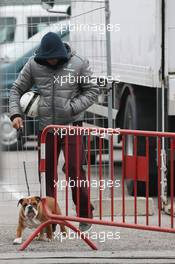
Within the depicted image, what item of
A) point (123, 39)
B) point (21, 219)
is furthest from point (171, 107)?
point (21, 219)

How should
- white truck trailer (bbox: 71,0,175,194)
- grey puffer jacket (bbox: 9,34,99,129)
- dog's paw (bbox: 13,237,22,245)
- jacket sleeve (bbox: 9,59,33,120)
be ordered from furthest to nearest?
white truck trailer (bbox: 71,0,175,194)
jacket sleeve (bbox: 9,59,33,120)
grey puffer jacket (bbox: 9,34,99,129)
dog's paw (bbox: 13,237,22,245)

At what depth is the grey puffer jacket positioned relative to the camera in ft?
29.8

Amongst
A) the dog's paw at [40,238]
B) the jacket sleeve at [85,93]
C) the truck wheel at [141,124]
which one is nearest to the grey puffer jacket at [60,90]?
the jacket sleeve at [85,93]

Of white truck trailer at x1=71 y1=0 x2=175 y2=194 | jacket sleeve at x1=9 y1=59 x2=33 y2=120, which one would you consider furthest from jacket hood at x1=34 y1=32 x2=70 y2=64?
white truck trailer at x1=71 y1=0 x2=175 y2=194

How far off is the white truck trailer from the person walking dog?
2.01 metres

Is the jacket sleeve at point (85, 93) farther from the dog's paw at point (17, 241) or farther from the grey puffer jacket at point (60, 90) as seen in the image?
the dog's paw at point (17, 241)

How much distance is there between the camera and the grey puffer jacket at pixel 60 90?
357 inches

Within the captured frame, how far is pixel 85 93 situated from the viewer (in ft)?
30.3

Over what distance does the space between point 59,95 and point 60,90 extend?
0.05m

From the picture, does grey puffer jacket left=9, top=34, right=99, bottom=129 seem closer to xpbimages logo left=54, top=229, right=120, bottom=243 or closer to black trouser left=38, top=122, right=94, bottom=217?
black trouser left=38, top=122, right=94, bottom=217

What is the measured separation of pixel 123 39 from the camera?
506 inches

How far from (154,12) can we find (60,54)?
2.42 m

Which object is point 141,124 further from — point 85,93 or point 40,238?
point 40,238

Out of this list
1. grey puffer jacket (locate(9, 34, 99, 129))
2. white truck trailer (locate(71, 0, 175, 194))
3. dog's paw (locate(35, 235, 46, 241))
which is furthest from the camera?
white truck trailer (locate(71, 0, 175, 194))
